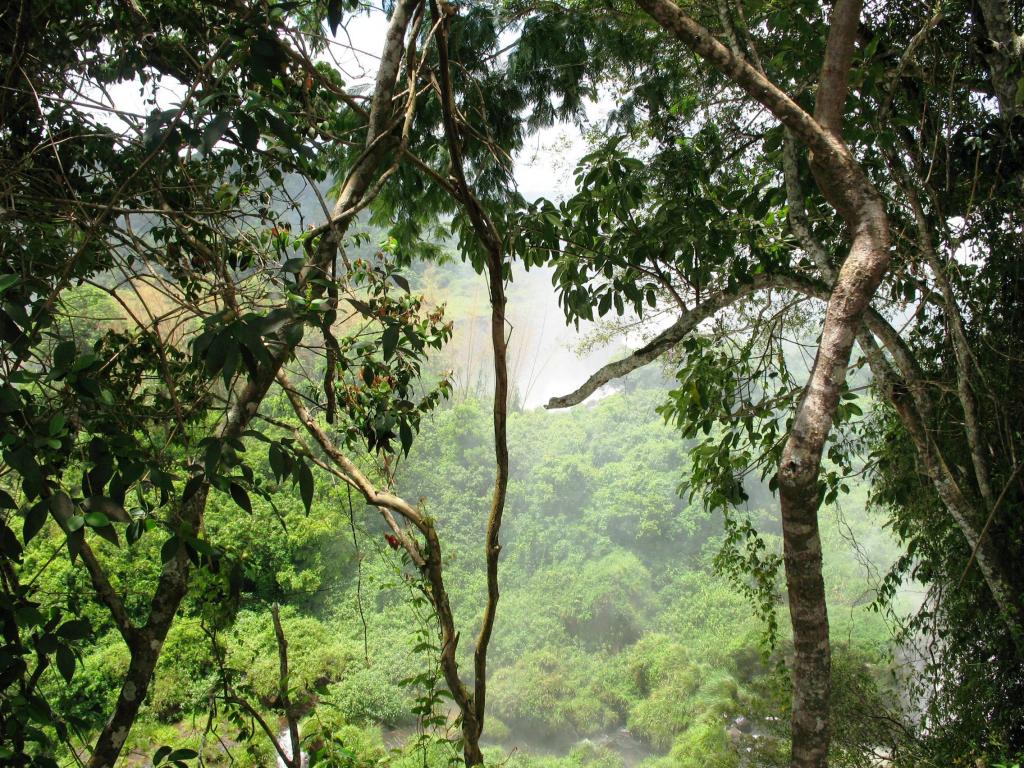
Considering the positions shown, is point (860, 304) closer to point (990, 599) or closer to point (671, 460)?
point (990, 599)

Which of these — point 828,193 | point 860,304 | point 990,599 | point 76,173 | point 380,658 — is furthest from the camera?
point 380,658

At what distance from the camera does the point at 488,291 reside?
292cm

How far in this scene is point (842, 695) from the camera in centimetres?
336

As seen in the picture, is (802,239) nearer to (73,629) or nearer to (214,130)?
(214,130)

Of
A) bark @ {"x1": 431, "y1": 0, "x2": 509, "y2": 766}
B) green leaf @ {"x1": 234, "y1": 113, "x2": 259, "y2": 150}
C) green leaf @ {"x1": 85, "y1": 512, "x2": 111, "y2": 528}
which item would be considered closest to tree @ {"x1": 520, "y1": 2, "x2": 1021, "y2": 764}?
bark @ {"x1": 431, "y1": 0, "x2": 509, "y2": 766}

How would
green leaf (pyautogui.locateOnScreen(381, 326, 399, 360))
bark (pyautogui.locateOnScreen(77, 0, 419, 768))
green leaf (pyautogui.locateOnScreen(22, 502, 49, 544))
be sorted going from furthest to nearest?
bark (pyautogui.locateOnScreen(77, 0, 419, 768)), green leaf (pyautogui.locateOnScreen(381, 326, 399, 360)), green leaf (pyautogui.locateOnScreen(22, 502, 49, 544))

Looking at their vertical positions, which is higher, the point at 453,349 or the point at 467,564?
the point at 453,349

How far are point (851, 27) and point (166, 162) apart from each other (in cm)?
126

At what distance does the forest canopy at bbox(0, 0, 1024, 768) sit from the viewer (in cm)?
93

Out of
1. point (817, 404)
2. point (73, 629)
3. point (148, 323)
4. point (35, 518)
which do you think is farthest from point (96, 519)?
point (817, 404)

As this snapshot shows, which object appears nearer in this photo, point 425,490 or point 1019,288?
point 1019,288

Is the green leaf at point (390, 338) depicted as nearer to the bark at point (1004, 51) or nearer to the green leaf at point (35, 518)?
the green leaf at point (35, 518)

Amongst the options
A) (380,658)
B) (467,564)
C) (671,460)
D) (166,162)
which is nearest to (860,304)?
(166,162)

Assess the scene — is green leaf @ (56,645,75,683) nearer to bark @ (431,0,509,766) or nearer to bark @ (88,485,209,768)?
bark @ (88,485,209,768)
